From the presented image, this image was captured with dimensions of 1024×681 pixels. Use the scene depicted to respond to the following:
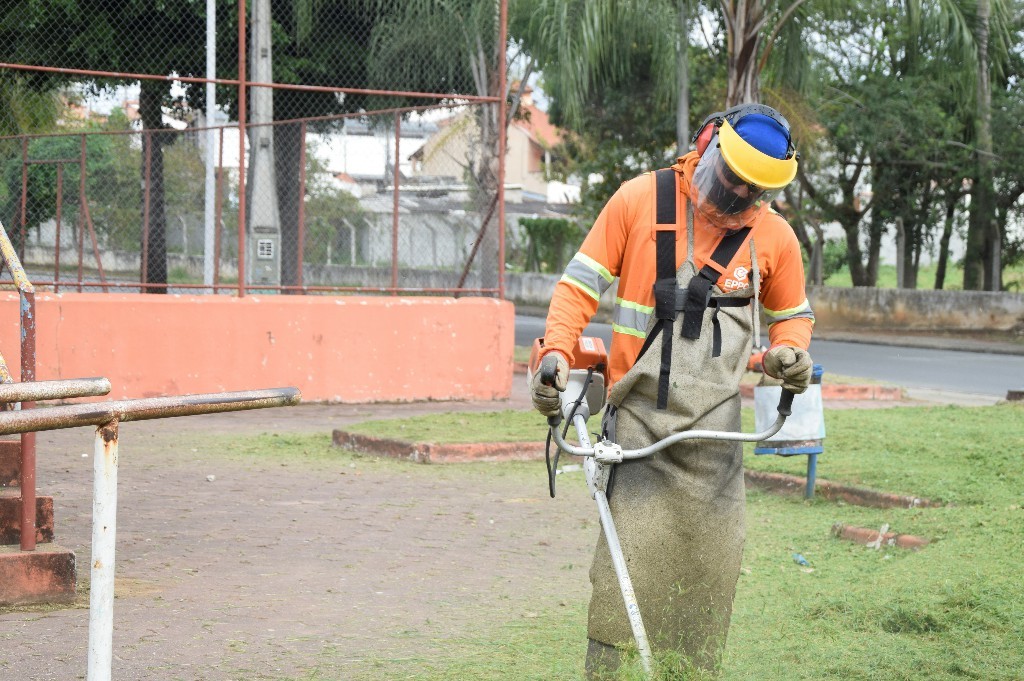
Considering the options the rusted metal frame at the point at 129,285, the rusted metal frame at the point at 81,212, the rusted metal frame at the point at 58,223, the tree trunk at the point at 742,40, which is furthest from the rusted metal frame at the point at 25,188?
the tree trunk at the point at 742,40

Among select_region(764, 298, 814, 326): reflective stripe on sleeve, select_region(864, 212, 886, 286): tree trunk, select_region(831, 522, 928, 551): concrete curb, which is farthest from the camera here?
select_region(864, 212, 886, 286): tree trunk

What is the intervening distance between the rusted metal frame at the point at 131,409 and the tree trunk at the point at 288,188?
1006cm

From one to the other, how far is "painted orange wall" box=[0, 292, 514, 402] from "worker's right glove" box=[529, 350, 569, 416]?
8608mm

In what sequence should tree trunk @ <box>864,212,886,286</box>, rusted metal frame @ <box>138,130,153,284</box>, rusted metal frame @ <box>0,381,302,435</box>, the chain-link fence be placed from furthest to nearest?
tree trunk @ <box>864,212,886,286</box> < rusted metal frame @ <box>138,130,153,284</box> < the chain-link fence < rusted metal frame @ <box>0,381,302,435</box>

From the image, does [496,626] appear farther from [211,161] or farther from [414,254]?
[211,161]

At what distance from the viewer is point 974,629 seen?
4.93 m

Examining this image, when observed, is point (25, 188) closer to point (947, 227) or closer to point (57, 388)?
point (57, 388)

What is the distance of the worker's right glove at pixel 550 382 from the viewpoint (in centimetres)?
354

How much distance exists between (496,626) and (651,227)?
2184mm

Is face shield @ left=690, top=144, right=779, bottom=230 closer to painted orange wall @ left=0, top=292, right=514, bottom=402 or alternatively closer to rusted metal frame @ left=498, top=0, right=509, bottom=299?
painted orange wall @ left=0, top=292, right=514, bottom=402

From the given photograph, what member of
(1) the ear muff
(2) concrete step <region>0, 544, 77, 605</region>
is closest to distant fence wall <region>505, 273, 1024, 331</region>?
(2) concrete step <region>0, 544, 77, 605</region>

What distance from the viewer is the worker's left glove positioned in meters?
3.69

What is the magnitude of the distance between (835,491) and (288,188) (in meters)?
7.84

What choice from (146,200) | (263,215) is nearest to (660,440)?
(263,215)
